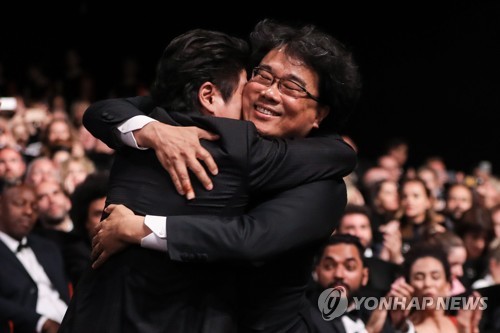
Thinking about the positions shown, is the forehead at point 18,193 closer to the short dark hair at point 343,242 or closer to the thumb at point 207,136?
the short dark hair at point 343,242

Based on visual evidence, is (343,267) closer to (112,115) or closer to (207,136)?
(112,115)

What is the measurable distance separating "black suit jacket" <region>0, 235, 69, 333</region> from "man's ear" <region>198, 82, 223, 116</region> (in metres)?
2.29

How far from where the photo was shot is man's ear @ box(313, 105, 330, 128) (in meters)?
3.17

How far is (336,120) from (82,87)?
8130 mm

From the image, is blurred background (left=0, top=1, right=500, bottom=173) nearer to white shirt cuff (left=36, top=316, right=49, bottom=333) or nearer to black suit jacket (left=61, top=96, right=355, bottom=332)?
white shirt cuff (left=36, top=316, right=49, bottom=333)

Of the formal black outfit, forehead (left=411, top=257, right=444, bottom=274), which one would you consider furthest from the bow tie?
forehead (left=411, top=257, right=444, bottom=274)

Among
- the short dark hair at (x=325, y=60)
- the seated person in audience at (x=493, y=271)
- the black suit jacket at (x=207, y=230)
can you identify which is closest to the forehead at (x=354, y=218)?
the seated person in audience at (x=493, y=271)

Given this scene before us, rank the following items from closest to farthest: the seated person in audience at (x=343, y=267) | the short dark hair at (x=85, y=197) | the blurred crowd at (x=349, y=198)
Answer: the seated person in audience at (x=343, y=267) < the short dark hair at (x=85, y=197) < the blurred crowd at (x=349, y=198)

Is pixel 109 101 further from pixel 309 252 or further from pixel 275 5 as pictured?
pixel 275 5

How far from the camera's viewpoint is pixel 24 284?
5312 millimetres

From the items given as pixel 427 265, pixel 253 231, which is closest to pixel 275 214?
pixel 253 231

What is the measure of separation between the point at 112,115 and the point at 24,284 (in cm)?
242

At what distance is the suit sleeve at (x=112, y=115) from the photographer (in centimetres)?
306

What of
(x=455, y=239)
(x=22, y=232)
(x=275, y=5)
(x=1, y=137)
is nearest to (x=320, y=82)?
(x=22, y=232)
